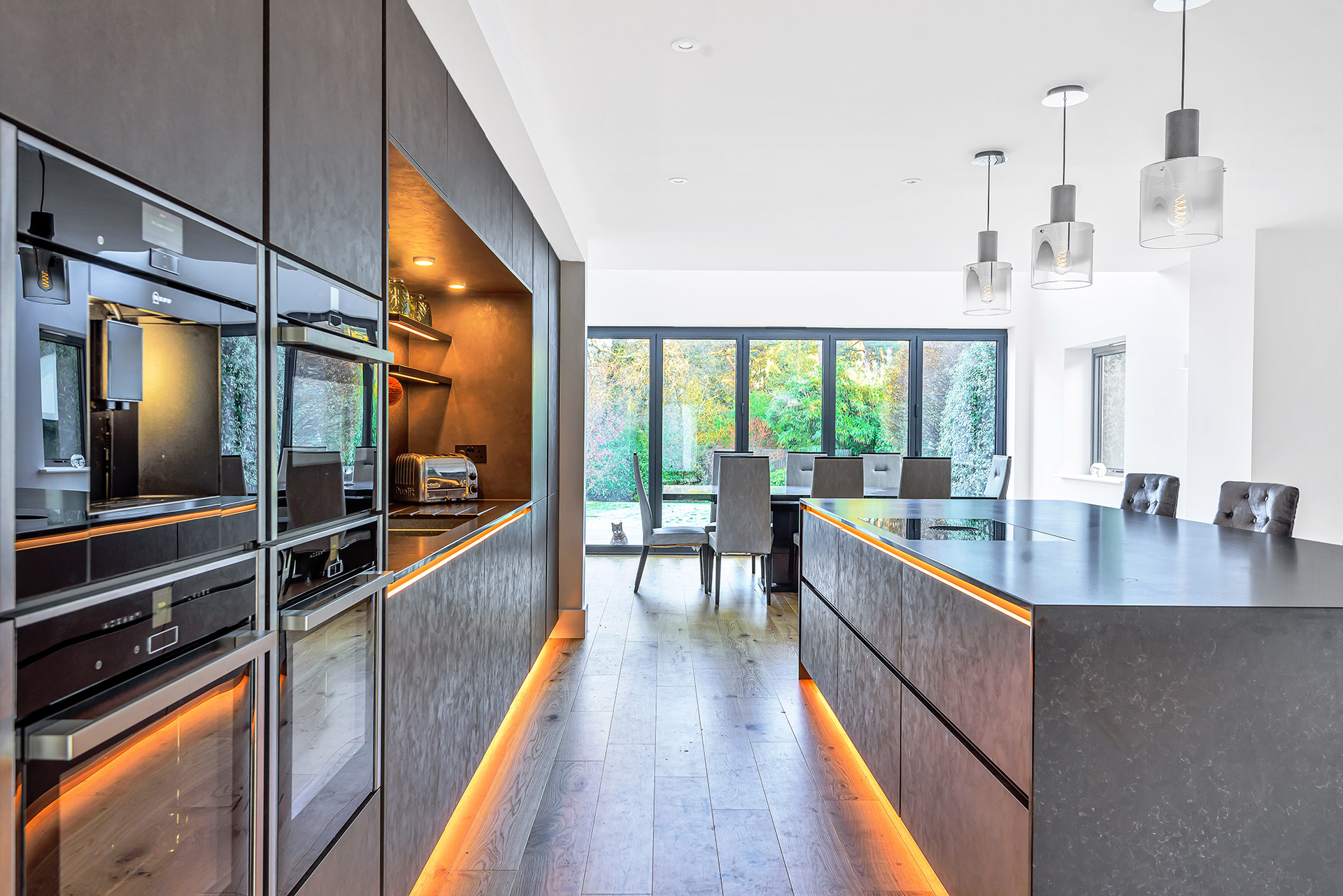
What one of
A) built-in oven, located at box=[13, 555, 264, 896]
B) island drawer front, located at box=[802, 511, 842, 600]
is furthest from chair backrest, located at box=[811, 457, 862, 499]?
built-in oven, located at box=[13, 555, 264, 896]

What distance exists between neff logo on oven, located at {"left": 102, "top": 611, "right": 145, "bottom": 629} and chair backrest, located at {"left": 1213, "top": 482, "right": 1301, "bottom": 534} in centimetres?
319

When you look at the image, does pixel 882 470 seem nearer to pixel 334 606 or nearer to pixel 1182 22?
pixel 1182 22

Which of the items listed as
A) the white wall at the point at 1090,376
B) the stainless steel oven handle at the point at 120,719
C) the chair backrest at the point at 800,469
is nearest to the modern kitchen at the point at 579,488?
the stainless steel oven handle at the point at 120,719

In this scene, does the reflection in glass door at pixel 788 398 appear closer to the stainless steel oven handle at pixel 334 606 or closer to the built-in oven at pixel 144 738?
the stainless steel oven handle at pixel 334 606

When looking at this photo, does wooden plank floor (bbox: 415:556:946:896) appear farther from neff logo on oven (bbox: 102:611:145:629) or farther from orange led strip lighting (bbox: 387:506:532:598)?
neff logo on oven (bbox: 102:611:145:629)

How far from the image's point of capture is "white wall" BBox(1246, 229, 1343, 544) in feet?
14.6

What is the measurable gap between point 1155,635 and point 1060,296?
6.27 metres

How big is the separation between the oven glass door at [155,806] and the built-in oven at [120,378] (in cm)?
19

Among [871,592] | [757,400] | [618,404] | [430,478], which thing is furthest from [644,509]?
[871,592]

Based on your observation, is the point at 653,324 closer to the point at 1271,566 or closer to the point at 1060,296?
the point at 1060,296

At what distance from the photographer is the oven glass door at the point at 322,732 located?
4.09 ft

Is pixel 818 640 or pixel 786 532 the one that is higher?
pixel 786 532

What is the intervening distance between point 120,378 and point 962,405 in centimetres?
745

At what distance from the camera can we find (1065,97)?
281 cm
